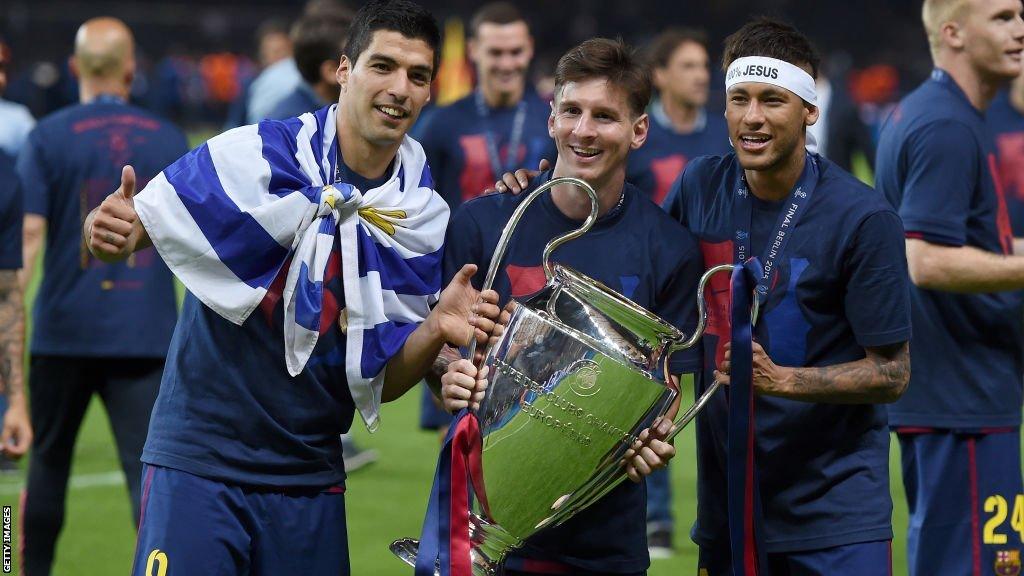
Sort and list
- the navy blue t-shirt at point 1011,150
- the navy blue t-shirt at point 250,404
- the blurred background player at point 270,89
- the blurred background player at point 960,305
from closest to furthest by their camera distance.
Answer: the navy blue t-shirt at point 250,404 → the blurred background player at point 960,305 → the navy blue t-shirt at point 1011,150 → the blurred background player at point 270,89

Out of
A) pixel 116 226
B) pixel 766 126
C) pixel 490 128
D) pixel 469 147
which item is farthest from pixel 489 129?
pixel 116 226

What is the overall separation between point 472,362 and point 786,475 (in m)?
0.96

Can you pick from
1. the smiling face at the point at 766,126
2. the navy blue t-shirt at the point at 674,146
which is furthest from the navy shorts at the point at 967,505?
the navy blue t-shirt at the point at 674,146

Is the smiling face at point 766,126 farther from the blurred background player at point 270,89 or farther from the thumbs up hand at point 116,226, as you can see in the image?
the blurred background player at point 270,89

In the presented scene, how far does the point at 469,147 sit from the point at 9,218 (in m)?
2.86

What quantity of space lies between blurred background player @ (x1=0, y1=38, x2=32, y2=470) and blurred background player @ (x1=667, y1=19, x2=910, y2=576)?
2.21 m

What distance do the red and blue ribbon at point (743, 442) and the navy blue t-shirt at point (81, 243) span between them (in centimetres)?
301

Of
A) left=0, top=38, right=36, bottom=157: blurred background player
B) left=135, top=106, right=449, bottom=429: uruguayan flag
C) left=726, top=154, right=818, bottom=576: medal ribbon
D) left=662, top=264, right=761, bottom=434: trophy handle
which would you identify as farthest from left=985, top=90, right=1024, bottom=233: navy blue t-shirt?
left=0, top=38, right=36, bottom=157: blurred background player

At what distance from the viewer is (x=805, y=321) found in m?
3.65

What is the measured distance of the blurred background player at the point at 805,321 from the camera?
358 cm

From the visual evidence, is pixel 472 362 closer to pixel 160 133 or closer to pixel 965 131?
pixel 965 131

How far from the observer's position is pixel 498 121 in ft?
23.8

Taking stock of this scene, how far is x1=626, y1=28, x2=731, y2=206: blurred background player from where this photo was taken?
816 cm

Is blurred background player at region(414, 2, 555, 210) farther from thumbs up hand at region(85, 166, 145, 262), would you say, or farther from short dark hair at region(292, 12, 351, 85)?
thumbs up hand at region(85, 166, 145, 262)
